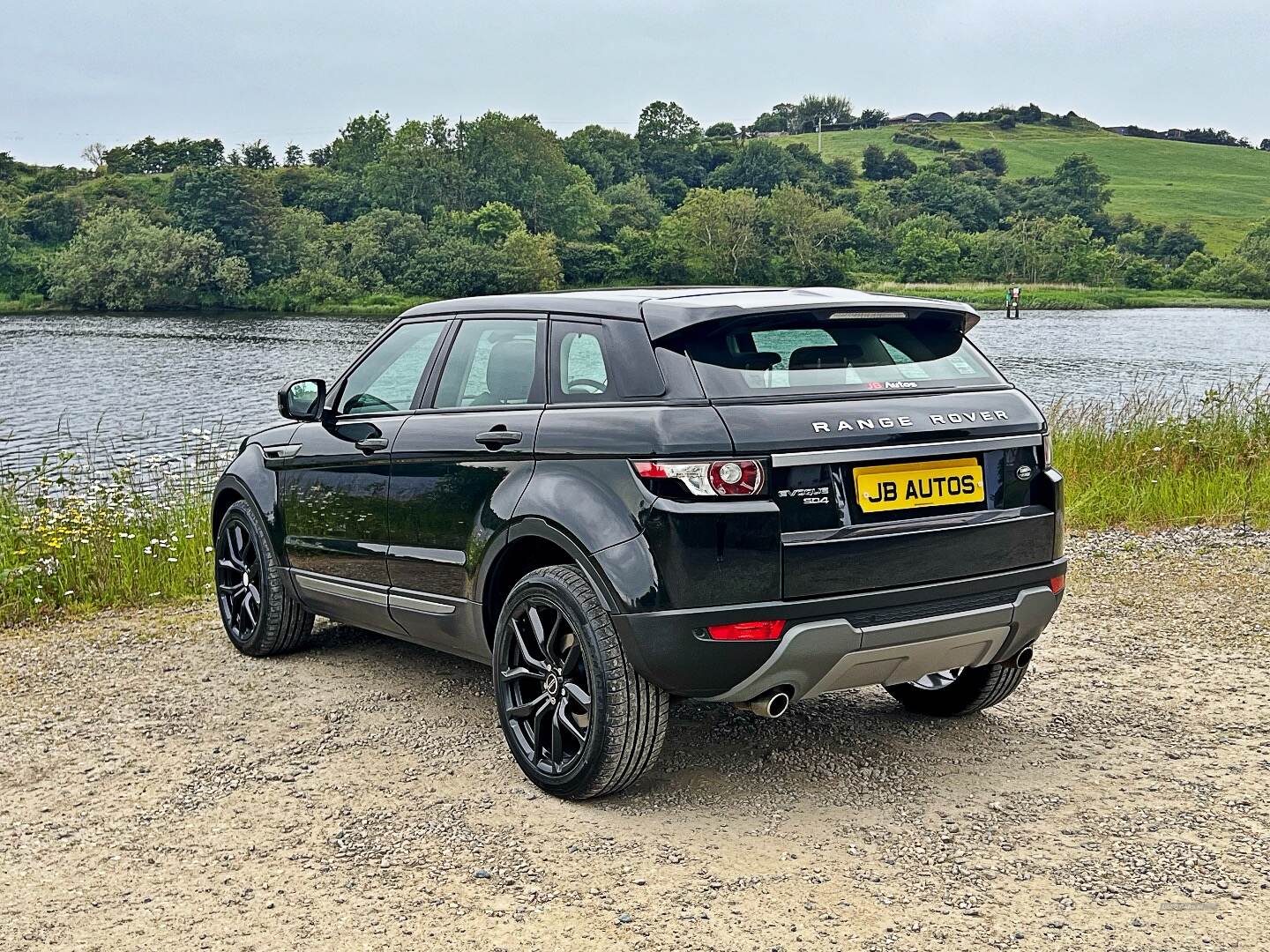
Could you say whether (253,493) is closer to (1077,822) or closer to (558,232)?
(1077,822)

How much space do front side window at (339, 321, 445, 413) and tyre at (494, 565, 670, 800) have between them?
4.13 feet

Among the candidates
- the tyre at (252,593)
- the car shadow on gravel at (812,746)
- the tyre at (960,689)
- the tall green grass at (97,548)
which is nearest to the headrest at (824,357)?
the tyre at (960,689)

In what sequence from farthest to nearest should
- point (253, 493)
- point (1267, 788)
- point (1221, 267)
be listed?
point (1221, 267), point (253, 493), point (1267, 788)

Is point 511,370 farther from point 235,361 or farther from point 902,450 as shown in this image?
point 235,361

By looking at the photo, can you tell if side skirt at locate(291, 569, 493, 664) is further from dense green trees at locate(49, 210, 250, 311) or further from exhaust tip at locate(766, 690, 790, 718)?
dense green trees at locate(49, 210, 250, 311)

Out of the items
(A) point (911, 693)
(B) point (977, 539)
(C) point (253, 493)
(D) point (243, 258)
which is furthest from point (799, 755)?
(D) point (243, 258)

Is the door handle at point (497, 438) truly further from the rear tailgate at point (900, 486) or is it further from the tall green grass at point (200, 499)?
the tall green grass at point (200, 499)

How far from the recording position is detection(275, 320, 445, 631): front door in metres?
5.39

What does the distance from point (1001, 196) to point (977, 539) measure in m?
137

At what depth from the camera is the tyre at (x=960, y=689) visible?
5.12 m

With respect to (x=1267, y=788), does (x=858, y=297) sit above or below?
above

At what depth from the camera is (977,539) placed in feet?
14.1

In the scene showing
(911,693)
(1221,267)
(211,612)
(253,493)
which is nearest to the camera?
(911,693)

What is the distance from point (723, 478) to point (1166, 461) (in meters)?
9.17
